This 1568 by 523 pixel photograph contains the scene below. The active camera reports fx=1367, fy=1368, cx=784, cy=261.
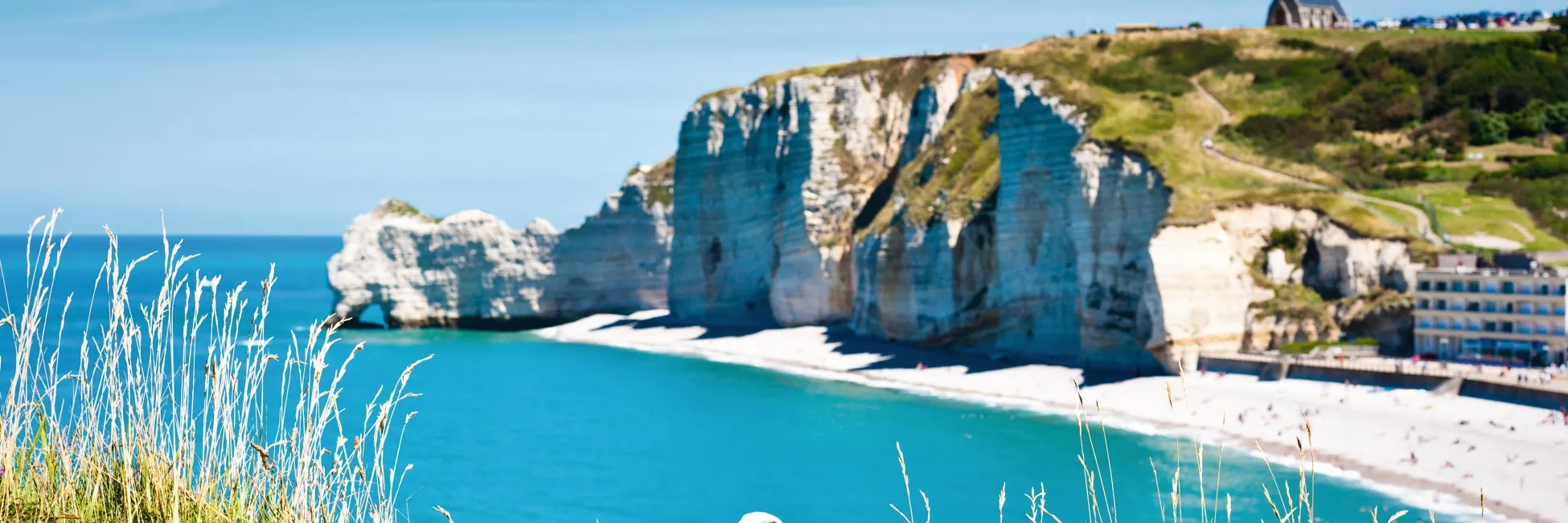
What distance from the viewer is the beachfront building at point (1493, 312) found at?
5212cm

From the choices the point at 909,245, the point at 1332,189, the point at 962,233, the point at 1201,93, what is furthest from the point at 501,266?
the point at 1332,189

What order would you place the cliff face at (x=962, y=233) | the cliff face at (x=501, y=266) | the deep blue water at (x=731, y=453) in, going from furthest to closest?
the cliff face at (x=501, y=266), the cliff face at (x=962, y=233), the deep blue water at (x=731, y=453)

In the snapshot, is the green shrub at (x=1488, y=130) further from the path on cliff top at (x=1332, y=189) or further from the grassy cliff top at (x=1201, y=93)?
the path on cliff top at (x=1332, y=189)

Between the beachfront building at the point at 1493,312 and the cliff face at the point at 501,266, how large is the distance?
186 ft

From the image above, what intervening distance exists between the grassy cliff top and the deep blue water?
1485cm

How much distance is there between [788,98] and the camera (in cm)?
8875

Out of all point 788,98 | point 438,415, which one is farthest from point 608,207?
point 438,415

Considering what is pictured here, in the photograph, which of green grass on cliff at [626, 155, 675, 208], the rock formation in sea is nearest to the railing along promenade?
the rock formation in sea

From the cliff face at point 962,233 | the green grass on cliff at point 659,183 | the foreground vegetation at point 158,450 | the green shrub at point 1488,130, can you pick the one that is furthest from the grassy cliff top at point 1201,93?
the foreground vegetation at point 158,450

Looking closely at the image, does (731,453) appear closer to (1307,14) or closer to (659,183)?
(659,183)

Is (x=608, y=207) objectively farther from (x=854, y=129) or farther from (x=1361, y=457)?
(x=1361, y=457)

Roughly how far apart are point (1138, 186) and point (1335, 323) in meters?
10.1

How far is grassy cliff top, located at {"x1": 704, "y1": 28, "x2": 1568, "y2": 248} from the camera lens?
201 ft

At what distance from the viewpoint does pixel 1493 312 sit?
53.6 meters
